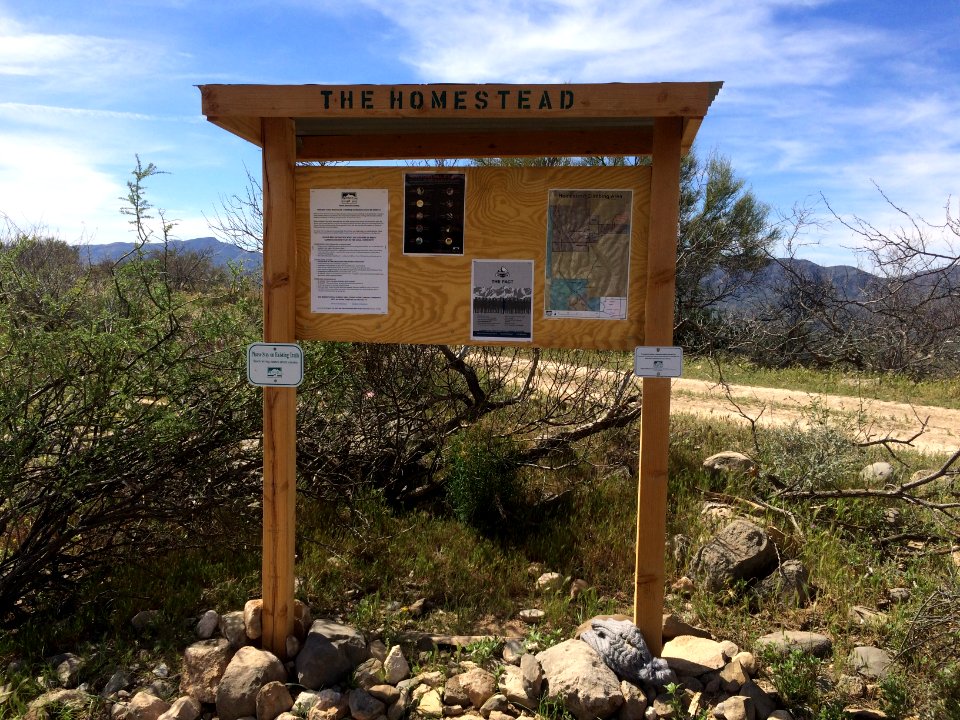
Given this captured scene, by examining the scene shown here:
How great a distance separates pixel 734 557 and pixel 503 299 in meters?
2.13

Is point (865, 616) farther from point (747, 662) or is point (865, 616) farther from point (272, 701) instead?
point (272, 701)

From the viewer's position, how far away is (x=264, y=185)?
312 centimetres

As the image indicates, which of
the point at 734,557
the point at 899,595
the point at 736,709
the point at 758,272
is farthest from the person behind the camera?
the point at 758,272

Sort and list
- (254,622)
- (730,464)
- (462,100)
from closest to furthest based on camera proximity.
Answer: (462,100) → (254,622) → (730,464)

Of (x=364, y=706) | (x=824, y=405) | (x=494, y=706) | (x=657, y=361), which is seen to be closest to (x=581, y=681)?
(x=494, y=706)

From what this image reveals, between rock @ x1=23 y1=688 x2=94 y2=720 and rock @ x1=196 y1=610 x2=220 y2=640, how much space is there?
512mm

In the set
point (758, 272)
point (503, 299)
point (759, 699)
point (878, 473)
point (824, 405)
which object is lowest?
Answer: point (759, 699)

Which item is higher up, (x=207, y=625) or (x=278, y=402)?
(x=278, y=402)

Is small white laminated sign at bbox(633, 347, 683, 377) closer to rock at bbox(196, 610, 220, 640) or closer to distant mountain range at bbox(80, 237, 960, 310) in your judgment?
rock at bbox(196, 610, 220, 640)

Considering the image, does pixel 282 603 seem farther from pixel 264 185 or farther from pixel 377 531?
pixel 264 185

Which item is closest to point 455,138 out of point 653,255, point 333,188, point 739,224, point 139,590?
point 333,188

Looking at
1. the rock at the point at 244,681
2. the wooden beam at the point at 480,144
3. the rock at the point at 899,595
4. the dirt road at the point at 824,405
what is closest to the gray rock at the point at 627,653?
the rock at the point at 244,681

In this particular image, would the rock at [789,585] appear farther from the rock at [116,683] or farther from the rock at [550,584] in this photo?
the rock at [116,683]

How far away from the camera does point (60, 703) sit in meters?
2.88
